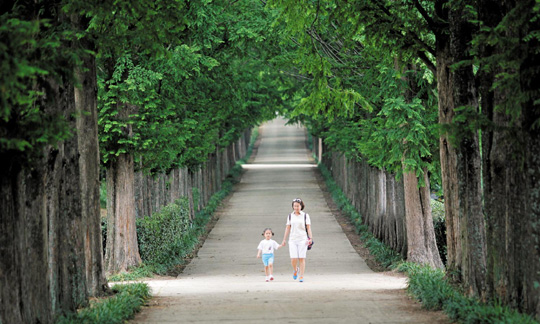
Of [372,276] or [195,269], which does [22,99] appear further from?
[195,269]

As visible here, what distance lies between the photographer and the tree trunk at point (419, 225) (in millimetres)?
21250

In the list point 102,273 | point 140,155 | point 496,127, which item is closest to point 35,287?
point 102,273

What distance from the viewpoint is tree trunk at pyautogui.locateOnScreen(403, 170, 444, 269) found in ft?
69.7

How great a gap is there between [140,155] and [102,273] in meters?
6.58

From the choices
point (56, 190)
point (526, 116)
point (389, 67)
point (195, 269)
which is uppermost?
point (389, 67)

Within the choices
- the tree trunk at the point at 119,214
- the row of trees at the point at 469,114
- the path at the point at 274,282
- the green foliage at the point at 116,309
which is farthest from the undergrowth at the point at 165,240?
the row of trees at the point at 469,114

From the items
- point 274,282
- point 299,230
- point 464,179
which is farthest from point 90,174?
point 464,179

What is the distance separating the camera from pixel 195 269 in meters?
22.8

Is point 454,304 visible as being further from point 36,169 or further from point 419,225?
point 419,225

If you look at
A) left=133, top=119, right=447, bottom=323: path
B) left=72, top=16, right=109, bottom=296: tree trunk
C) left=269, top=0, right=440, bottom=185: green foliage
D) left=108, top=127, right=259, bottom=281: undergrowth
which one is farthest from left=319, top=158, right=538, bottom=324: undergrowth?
left=108, top=127, right=259, bottom=281: undergrowth

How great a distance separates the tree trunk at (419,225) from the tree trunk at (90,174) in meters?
9.14

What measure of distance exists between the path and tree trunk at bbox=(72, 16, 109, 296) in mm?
1124

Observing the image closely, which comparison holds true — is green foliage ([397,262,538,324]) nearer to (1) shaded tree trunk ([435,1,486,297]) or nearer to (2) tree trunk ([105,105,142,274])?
(1) shaded tree trunk ([435,1,486,297])

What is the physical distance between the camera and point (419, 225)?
21312 millimetres
